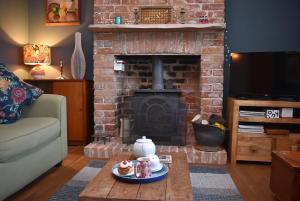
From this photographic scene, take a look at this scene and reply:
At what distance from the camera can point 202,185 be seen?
2363 millimetres

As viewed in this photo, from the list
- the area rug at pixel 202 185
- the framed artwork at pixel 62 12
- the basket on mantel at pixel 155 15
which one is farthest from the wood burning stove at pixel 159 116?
the framed artwork at pixel 62 12

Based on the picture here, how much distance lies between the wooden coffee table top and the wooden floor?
0.80m

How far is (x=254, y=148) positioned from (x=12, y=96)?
2337 millimetres

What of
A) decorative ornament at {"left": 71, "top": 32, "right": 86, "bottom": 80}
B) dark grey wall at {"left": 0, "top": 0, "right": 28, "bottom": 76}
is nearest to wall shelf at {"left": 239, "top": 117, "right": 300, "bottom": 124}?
decorative ornament at {"left": 71, "top": 32, "right": 86, "bottom": 80}

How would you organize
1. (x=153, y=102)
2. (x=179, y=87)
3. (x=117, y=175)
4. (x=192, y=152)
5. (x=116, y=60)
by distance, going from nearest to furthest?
(x=117, y=175), (x=192, y=152), (x=153, y=102), (x=116, y=60), (x=179, y=87)

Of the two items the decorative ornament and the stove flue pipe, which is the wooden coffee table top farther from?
the decorative ornament

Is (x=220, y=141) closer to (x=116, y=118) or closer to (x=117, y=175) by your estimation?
(x=116, y=118)

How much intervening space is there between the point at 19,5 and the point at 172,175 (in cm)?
324

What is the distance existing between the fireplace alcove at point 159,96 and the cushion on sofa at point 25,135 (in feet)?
3.04

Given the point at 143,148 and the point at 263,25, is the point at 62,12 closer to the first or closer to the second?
the point at 263,25

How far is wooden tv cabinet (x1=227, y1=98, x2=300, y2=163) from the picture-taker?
9.84ft

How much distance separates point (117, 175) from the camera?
156 cm

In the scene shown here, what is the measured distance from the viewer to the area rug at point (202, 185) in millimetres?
2125

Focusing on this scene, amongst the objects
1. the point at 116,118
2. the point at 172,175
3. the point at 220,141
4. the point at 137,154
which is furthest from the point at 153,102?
the point at 172,175
